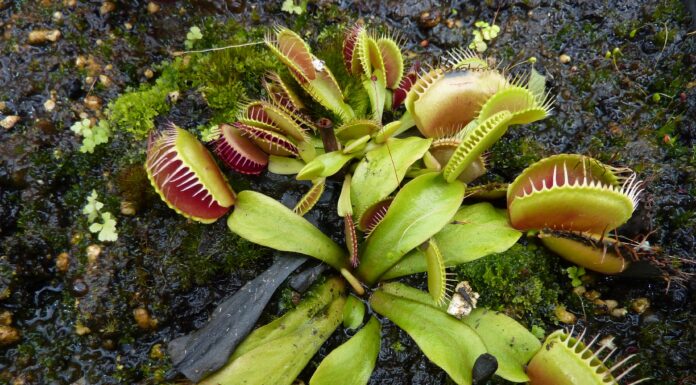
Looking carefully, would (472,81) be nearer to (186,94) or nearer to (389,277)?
(389,277)

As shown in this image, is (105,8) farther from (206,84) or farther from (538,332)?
(538,332)

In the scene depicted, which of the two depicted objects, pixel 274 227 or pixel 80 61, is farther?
pixel 80 61

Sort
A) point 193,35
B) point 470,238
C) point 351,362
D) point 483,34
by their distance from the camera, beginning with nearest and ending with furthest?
point 351,362 < point 470,238 < point 193,35 < point 483,34

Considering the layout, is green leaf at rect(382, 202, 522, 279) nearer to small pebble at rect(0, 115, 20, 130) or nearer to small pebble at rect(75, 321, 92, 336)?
small pebble at rect(75, 321, 92, 336)

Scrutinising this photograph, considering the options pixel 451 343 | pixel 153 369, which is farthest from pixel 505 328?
pixel 153 369

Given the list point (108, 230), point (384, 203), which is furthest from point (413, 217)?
point (108, 230)

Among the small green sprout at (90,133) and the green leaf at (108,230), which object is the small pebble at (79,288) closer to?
the green leaf at (108,230)

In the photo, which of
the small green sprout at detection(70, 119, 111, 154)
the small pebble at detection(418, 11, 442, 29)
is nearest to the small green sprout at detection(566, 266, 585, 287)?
the small pebble at detection(418, 11, 442, 29)
